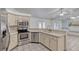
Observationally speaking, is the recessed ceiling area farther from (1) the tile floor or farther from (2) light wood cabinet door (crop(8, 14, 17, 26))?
(1) the tile floor

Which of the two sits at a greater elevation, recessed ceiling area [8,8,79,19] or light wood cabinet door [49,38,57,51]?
recessed ceiling area [8,8,79,19]

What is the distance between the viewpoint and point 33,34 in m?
1.83

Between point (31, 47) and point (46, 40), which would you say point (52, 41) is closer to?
point (46, 40)

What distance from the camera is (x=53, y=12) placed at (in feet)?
5.84

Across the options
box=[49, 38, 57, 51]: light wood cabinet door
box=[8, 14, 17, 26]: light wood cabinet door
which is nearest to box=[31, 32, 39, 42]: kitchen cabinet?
box=[49, 38, 57, 51]: light wood cabinet door

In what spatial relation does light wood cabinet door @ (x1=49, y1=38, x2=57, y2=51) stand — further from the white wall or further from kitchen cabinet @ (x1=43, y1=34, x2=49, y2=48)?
the white wall

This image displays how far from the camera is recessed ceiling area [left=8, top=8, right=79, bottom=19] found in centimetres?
174

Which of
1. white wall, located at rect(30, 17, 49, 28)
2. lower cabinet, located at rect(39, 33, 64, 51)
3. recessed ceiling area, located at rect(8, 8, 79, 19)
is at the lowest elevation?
lower cabinet, located at rect(39, 33, 64, 51)

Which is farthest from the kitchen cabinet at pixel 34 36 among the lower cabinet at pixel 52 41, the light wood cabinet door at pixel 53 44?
the light wood cabinet door at pixel 53 44

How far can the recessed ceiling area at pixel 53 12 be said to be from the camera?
1742 millimetres

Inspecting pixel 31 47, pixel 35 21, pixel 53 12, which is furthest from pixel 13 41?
pixel 53 12

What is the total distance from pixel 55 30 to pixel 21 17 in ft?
2.28
